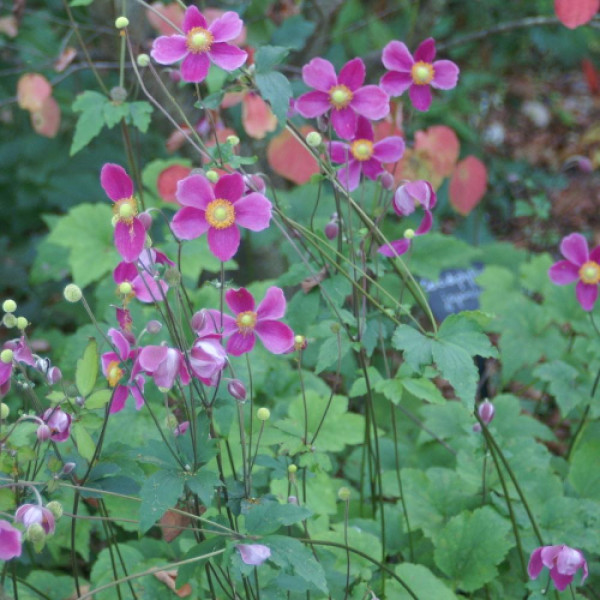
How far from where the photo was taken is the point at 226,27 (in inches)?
46.5

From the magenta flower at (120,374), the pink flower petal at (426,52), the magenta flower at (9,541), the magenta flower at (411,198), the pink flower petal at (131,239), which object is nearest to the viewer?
the magenta flower at (9,541)

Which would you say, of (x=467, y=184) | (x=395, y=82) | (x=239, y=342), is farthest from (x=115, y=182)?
(x=467, y=184)

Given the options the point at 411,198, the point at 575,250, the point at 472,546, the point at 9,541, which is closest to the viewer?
the point at 9,541

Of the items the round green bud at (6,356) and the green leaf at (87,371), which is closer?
the round green bud at (6,356)

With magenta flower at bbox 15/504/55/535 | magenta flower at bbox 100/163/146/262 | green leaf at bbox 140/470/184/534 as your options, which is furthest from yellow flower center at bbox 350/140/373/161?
magenta flower at bbox 15/504/55/535

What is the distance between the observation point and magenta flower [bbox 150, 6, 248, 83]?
1.17 m

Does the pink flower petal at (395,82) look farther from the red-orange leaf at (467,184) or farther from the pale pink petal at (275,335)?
the red-orange leaf at (467,184)

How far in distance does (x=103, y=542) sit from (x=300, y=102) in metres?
1.35

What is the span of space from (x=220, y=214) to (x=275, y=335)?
19 centimetres

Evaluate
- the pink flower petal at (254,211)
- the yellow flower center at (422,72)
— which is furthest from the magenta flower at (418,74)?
the pink flower petal at (254,211)

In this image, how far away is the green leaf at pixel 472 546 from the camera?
1518 mm

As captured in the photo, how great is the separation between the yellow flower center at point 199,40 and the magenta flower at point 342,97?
0.63 ft

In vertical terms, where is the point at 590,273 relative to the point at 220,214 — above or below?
below

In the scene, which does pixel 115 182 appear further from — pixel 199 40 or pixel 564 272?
pixel 564 272
